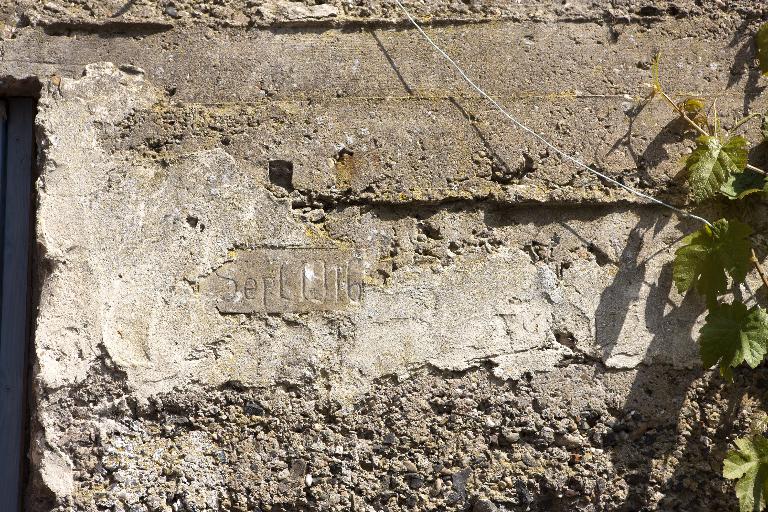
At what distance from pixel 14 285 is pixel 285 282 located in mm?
886

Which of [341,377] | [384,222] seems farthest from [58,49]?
[341,377]

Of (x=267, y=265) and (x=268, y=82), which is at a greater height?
(x=268, y=82)

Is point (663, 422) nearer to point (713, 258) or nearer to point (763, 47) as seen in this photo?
point (713, 258)

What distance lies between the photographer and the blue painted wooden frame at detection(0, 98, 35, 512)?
7.65 ft

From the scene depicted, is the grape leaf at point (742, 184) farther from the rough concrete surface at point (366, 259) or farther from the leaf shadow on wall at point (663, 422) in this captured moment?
the leaf shadow on wall at point (663, 422)

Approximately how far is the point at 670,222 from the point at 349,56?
1.12 metres

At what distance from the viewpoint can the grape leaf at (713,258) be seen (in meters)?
2.14

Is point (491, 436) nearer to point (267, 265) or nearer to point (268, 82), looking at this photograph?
point (267, 265)

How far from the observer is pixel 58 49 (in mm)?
2322

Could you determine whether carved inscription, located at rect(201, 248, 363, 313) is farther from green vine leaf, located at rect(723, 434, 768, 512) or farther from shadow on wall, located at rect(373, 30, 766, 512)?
green vine leaf, located at rect(723, 434, 768, 512)

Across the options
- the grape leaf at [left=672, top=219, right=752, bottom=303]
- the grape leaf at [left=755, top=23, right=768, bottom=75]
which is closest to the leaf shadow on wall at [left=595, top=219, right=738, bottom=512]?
the grape leaf at [left=672, top=219, right=752, bottom=303]

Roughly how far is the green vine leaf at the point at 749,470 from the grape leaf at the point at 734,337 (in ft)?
0.65

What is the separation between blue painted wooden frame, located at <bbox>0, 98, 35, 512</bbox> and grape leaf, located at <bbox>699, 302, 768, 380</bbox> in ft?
6.79

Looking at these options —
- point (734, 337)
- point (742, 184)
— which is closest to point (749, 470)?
point (734, 337)
